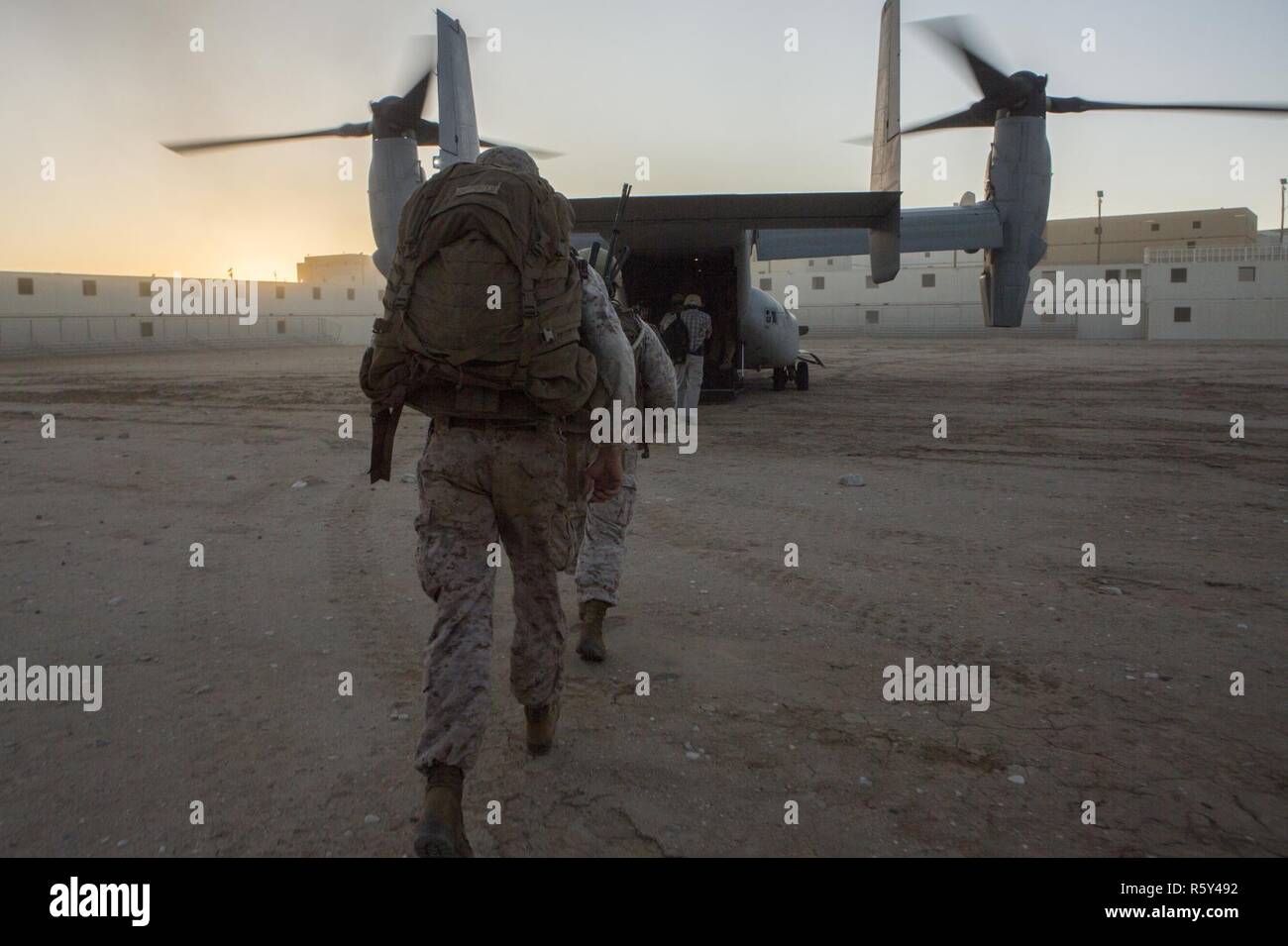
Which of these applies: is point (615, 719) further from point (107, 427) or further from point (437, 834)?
point (107, 427)

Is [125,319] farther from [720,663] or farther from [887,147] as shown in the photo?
[720,663]

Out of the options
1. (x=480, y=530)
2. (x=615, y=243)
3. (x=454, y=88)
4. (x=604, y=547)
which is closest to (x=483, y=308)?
(x=480, y=530)

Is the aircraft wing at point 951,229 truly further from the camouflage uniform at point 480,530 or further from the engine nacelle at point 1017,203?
the camouflage uniform at point 480,530

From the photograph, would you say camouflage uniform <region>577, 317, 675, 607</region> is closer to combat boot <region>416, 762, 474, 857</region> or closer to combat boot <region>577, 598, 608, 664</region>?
combat boot <region>577, 598, 608, 664</region>

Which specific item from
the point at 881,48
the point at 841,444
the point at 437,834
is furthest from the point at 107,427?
the point at 881,48

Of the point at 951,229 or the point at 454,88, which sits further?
the point at 951,229

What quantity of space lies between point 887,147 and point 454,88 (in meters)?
6.78

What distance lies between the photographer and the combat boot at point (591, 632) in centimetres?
381

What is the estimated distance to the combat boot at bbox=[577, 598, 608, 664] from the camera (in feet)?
12.5

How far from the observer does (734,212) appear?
10484mm

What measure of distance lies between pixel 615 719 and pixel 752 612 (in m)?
1.36

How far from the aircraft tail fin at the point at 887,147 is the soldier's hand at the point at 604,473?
358 inches

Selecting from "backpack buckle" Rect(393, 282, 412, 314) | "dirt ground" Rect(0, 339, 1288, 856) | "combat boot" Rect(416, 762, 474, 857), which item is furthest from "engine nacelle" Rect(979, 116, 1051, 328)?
"combat boot" Rect(416, 762, 474, 857)

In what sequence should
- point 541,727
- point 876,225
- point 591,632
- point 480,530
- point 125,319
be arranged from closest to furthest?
1. point 480,530
2. point 541,727
3. point 591,632
4. point 876,225
5. point 125,319
